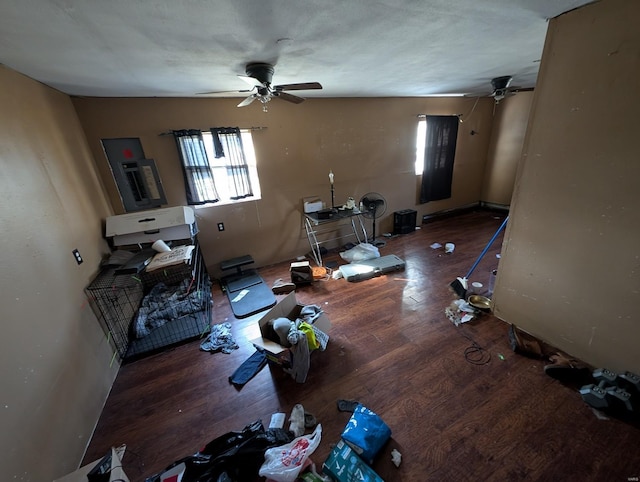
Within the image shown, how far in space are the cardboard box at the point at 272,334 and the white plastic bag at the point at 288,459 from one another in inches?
22.1

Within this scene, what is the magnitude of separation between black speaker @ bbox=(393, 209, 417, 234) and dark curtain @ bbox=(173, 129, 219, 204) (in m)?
3.13

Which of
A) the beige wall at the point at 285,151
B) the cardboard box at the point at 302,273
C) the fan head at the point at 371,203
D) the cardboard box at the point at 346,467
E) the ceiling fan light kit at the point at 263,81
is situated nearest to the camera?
the cardboard box at the point at 346,467

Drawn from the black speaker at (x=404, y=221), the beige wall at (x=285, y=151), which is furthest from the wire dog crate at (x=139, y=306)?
the black speaker at (x=404, y=221)

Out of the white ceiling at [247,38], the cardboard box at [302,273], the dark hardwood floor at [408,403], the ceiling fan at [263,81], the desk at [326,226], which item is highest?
the white ceiling at [247,38]

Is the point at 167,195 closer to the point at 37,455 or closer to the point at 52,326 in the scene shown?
the point at 52,326

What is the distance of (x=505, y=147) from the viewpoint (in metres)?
5.10

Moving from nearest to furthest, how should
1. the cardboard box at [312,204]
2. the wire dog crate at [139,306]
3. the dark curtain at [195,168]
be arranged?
the wire dog crate at [139,306]
the dark curtain at [195,168]
the cardboard box at [312,204]

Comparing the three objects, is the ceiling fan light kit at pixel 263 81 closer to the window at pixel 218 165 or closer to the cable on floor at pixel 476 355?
the window at pixel 218 165

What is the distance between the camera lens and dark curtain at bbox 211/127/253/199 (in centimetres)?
308

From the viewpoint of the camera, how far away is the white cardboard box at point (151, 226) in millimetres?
2592

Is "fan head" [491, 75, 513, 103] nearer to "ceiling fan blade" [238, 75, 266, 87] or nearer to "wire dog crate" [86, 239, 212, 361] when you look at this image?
"ceiling fan blade" [238, 75, 266, 87]

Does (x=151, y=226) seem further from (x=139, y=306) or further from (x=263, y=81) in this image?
(x=263, y=81)

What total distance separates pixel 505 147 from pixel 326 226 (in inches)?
165

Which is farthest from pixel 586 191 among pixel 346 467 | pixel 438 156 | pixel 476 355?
pixel 438 156
